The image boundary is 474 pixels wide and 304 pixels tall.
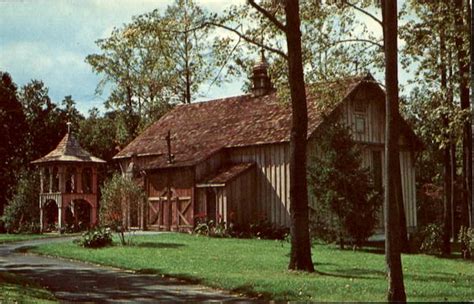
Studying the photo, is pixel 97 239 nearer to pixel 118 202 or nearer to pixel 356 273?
pixel 118 202

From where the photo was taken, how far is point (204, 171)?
3494 cm

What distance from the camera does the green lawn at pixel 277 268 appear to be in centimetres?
1384

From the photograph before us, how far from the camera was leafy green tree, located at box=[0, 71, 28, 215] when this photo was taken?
35031mm

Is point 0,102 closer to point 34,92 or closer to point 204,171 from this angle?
point 34,92

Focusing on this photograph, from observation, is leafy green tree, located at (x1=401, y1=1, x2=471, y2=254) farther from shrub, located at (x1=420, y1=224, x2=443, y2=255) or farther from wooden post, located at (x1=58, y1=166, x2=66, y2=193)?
wooden post, located at (x1=58, y1=166, x2=66, y2=193)

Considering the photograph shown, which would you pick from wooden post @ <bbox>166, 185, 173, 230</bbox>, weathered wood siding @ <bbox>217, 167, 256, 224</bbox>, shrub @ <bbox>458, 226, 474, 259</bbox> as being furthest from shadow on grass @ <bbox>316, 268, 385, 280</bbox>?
wooden post @ <bbox>166, 185, 173, 230</bbox>

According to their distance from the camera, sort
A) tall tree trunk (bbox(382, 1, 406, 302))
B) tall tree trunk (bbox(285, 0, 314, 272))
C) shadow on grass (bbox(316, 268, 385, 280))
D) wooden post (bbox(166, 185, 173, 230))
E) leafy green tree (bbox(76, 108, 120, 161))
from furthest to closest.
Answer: leafy green tree (bbox(76, 108, 120, 161))
wooden post (bbox(166, 185, 173, 230))
tall tree trunk (bbox(285, 0, 314, 272))
shadow on grass (bbox(316, 268, 385, 280))
tall tree trunk (bbox(382, 1, 406, 302))

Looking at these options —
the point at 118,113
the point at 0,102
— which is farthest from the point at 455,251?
the point at 118,113

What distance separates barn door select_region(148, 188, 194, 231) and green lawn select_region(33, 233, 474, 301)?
19.6ft

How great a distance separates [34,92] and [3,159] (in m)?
4.72

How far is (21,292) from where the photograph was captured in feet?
44.2

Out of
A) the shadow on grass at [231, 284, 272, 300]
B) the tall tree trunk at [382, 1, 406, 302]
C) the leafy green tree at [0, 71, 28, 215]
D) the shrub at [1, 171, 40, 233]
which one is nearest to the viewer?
the tall tree trunk at [382, 1, 406, 302]

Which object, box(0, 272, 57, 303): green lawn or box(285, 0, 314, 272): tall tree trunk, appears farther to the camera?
box(285, 0, 314, 272): tall tree trunk

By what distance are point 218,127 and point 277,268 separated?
20.6 metres
